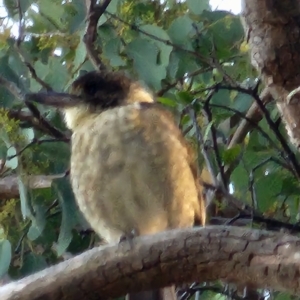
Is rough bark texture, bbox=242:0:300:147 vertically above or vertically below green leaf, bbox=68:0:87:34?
below

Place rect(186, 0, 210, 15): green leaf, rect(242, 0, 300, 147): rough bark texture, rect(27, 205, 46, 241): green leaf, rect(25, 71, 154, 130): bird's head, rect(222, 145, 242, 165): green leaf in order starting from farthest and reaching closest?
rect(25, 71, 154, 130): bird's head, rect(186, 0, 210, 15): green leaf, rect(27, 205, 46, 241): green leaf, rect(222, 145, 242, 165): green leaf, rect(242, 0, 300, 147): rough bark texture

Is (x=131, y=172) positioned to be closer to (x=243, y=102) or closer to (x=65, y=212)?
(x=65, y=212)

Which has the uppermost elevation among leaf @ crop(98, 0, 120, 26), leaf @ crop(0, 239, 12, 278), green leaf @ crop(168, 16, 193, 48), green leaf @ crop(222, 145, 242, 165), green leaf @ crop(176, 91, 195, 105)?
leaf @ crop(98, 0, 120, 26)

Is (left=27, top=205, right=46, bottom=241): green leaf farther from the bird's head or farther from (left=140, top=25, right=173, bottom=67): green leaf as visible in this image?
(left=140, top=25, right=173, bottom=67): green leaf

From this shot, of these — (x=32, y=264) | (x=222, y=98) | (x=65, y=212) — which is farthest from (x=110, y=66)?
(x=32, y=264)

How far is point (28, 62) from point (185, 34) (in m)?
0.36

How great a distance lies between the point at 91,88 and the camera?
2.18 m

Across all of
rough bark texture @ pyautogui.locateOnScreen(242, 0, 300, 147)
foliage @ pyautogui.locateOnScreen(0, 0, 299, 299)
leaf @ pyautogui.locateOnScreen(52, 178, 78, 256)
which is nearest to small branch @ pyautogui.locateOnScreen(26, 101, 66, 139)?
foliage @ pyautogui.locateOnScreen(0, 0, 299, 299)

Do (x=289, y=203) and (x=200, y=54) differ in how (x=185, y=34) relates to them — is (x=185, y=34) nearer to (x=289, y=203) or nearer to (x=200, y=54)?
(x=200, y=54)

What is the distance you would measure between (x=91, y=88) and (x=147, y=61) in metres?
0.25

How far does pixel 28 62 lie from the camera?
78.8 inches

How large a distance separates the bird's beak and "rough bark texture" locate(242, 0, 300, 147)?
0.58m

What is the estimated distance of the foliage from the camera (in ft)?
6.35

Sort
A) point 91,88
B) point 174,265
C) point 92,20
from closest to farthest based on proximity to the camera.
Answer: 1. point 174,265
2. point 92,20
3. point 91,88
